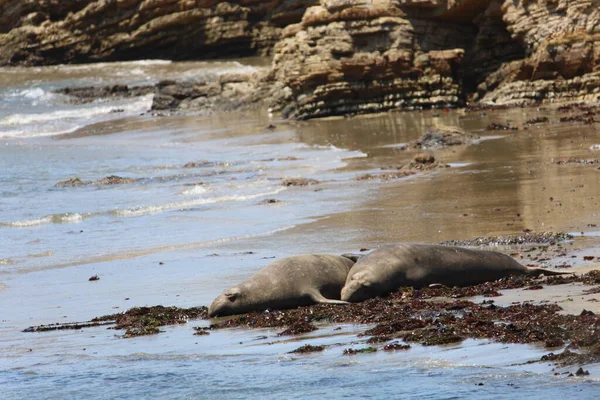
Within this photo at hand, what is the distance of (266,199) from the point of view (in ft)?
43.8

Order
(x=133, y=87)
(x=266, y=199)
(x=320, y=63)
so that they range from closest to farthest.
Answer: (x=266, y=199), (x=320, y=63), (x=133, y=87)

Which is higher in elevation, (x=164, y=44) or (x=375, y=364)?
(x=164, y=44)

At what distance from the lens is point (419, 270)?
729 cm

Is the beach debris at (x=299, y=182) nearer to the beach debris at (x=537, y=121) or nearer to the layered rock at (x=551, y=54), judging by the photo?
the beach debris at (x=537, y=121)

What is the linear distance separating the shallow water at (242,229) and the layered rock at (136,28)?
70.8ft

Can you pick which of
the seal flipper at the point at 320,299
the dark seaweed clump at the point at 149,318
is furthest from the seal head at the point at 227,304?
the seal flipper at the point at 320,299

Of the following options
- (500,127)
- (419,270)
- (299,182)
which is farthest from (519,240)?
(500,127)

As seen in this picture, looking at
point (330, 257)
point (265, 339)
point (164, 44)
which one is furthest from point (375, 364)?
point (164, 44)

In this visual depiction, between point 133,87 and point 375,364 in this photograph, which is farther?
point 133,87

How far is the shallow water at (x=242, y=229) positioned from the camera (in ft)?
16.9

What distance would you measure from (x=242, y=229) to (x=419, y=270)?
13.6 ft

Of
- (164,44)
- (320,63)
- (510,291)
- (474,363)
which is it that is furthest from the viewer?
(164,44)

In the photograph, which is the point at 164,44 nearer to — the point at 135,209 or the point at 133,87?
the point at 133,87

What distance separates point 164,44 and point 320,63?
23.6m
